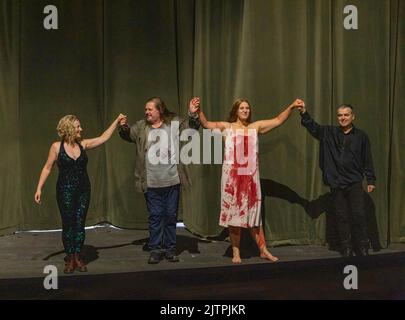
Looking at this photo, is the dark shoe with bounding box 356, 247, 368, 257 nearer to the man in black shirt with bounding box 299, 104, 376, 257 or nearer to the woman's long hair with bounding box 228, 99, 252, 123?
the man in black shirt with bounding box 299, 104, 376, 257

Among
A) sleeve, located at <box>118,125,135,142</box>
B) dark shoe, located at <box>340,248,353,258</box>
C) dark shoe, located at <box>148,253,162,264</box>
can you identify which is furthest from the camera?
dark shoe, located at <box>340,248,353,258</box>

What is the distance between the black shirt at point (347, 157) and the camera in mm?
5777

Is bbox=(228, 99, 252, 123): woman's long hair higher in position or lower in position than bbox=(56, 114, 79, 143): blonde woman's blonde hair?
higher

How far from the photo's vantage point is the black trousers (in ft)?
19.0

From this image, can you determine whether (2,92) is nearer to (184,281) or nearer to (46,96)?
(46,96)

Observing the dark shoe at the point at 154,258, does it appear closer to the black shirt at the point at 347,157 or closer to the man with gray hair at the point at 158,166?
the man with gray hair at the point at 158,166

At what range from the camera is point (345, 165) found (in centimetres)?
579

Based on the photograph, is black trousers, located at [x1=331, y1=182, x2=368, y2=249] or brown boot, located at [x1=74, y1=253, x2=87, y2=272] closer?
brown boot, located at [x1=74, y1=253, x2=87, y2=272]

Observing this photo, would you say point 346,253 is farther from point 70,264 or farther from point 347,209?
point 70,264

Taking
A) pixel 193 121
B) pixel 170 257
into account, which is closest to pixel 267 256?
pixel 170 257

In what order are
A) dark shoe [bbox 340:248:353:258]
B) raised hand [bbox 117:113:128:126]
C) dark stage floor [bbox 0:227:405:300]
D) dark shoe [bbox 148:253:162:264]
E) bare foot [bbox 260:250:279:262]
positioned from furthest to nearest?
dark shoe [bbox 340:248:353:258]
bare foot [bbox 260:250:279:262]
dark shoe [bbox 148:253:162:264]
raised hand [bbox 117:113:128:126]
dark stage floor [bbox 0:227:405:300]

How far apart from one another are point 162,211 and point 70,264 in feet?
2.87

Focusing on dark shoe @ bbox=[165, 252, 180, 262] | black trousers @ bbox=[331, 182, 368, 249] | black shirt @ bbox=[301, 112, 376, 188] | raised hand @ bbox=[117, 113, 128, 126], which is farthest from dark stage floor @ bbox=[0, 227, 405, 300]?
raised hand @ bbox=[117, 113, 128, 126]

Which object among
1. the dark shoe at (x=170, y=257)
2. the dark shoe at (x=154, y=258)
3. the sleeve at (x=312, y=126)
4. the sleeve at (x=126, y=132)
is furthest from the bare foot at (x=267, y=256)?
the sleeve at (x=126, y=132)
